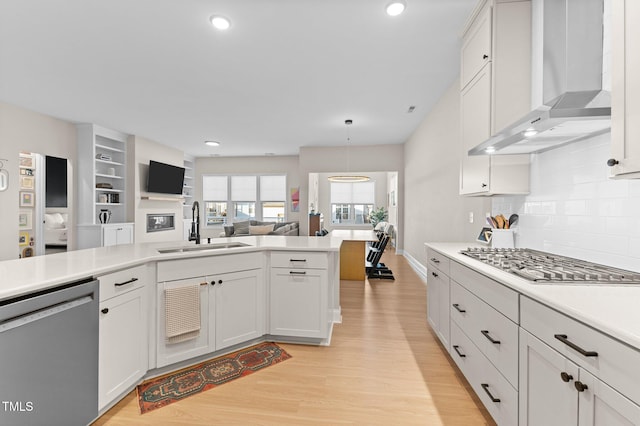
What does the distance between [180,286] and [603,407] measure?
2203 millimetres

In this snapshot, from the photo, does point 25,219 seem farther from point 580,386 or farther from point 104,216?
point 580,386

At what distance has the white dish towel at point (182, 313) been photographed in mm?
1981

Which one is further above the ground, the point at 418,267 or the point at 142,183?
the point at 142,183

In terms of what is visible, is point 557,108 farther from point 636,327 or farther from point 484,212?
point 484,212

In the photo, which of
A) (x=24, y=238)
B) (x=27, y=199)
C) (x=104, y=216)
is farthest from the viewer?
(x=104, y=216)

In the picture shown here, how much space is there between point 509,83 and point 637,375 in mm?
1923

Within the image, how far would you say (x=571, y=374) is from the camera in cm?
96

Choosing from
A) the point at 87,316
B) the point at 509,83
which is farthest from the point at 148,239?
the point at 509,83

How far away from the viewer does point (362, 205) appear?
37.0 feet

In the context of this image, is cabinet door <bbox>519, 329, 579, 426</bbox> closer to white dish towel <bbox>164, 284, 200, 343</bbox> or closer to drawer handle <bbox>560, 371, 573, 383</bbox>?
drawer handle <bbox>560, 371, 573, 383</bbox>

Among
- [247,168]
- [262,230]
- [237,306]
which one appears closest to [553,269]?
[237,306]

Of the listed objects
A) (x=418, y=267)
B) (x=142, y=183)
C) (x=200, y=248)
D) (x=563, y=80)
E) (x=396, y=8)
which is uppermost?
(x=396, y=8)

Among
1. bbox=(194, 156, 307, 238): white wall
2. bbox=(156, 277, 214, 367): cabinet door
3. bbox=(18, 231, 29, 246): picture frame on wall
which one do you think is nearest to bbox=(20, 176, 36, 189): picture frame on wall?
bbox=(18, 231, 29, 246): picture frame on wall

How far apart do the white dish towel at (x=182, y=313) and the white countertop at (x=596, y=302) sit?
6.36ft
